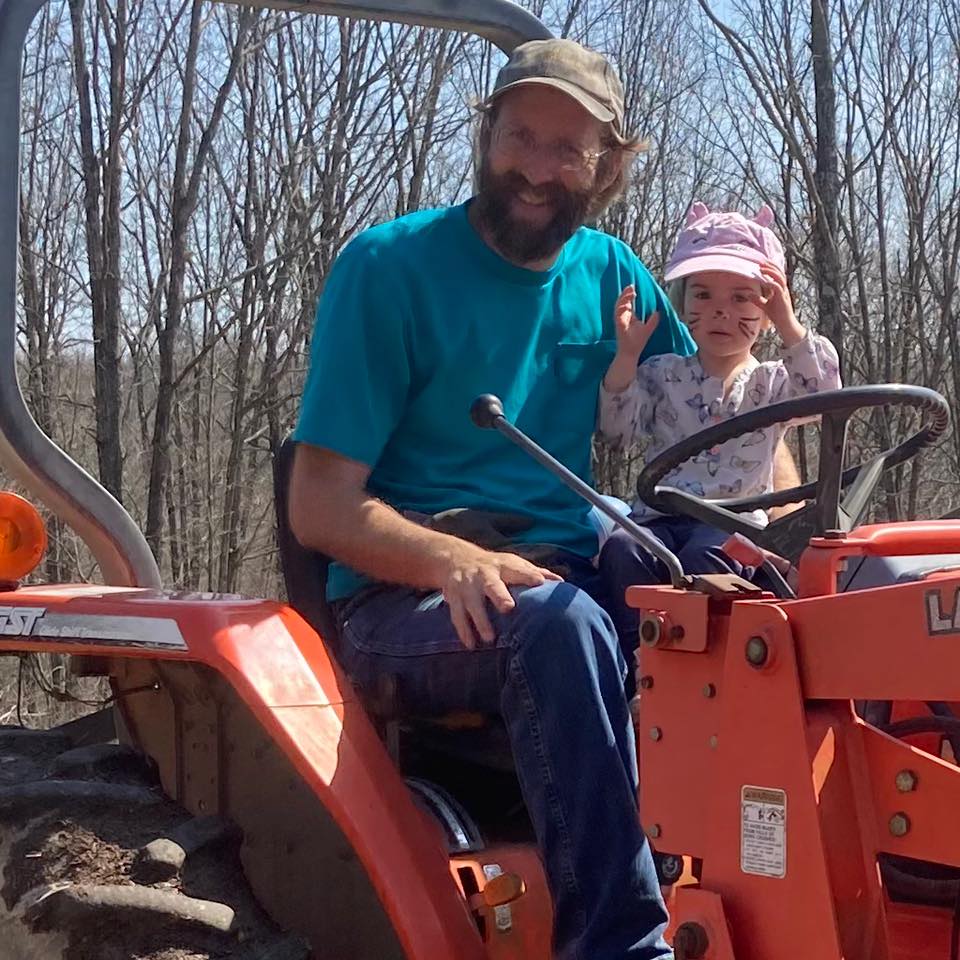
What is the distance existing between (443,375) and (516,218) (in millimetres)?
351

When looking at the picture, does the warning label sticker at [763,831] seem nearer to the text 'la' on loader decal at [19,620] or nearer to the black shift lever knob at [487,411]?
the black shift lever knob at [487,411]

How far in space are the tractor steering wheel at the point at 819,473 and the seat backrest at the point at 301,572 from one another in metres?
0.61

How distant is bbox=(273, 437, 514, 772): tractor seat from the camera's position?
206 cm

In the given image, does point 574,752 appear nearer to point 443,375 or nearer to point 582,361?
point 443,375

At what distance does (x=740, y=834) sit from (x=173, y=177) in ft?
22.7

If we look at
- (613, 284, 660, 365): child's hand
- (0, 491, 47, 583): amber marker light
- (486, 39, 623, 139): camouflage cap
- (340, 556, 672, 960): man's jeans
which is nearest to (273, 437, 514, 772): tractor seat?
(340, 556, 672, 960): man's jeans

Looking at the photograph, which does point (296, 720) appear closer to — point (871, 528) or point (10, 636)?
point (10, 636)

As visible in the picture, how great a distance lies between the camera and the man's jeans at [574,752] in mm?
1724

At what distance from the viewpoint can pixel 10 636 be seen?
6.85ft

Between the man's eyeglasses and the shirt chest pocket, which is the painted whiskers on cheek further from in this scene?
the man's eyeglasses

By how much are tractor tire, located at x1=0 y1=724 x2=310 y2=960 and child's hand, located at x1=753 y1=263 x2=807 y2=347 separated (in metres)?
1.48

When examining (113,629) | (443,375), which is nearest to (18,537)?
(113,629)

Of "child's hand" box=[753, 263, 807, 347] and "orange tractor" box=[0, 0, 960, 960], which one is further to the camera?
"child's hand" box=[753, 263, 807, 347]

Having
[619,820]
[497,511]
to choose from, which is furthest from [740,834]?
[497,511]
